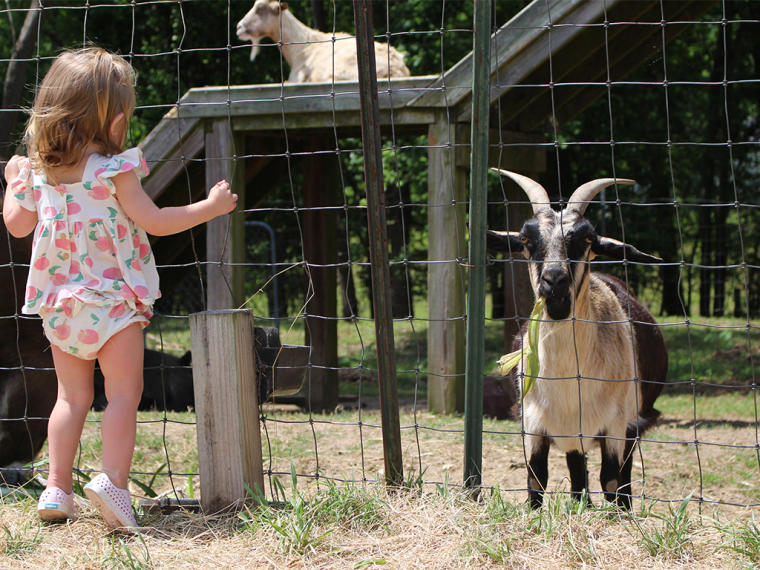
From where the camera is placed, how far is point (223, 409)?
3.36 m

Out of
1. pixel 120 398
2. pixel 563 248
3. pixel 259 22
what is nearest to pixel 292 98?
pixel 563 248

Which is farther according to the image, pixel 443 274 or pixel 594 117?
pixel 594 117

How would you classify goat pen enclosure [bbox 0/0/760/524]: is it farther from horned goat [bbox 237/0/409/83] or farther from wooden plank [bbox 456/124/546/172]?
horned goat [bbox 237/0/409/83]

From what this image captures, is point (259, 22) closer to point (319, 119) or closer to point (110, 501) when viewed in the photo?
point (319, 119)

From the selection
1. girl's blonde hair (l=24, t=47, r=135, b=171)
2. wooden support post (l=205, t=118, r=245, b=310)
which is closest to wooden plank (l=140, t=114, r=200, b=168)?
wooden support post (l=205, t=118, r=245, b=310)

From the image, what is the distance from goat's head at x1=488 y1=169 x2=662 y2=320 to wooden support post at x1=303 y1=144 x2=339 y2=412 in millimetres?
4124

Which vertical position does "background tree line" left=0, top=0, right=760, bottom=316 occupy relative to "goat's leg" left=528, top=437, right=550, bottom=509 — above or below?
above

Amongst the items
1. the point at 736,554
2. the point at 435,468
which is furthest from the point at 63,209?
the point at 435,468

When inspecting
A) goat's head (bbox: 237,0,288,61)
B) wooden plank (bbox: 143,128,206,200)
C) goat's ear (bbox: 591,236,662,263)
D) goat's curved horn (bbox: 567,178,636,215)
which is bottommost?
goat's ear (bbox: 591,236,662,263)

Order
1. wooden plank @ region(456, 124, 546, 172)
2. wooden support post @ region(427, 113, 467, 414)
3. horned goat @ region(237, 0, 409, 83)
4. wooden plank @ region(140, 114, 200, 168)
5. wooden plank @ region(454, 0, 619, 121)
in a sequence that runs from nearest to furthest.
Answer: wooden plank @ region(454, 0, 619, 121) < wooden support post @ region(427, 113, 467, 414) < wooden plank @ region(140, 114, 200, 168) < wooden plank @ region(456, 124, 546, 172) < horned goat @ region(237, 0, 409, 83)

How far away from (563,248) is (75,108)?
2345mm

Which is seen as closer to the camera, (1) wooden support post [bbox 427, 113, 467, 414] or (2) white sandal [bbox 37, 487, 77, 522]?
(2) white sandal [bbox 37, 487, 77, 522]

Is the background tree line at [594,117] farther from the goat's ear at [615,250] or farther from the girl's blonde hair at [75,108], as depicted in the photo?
the girl's blonde hair at [75,108]

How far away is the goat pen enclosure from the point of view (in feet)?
14.5
